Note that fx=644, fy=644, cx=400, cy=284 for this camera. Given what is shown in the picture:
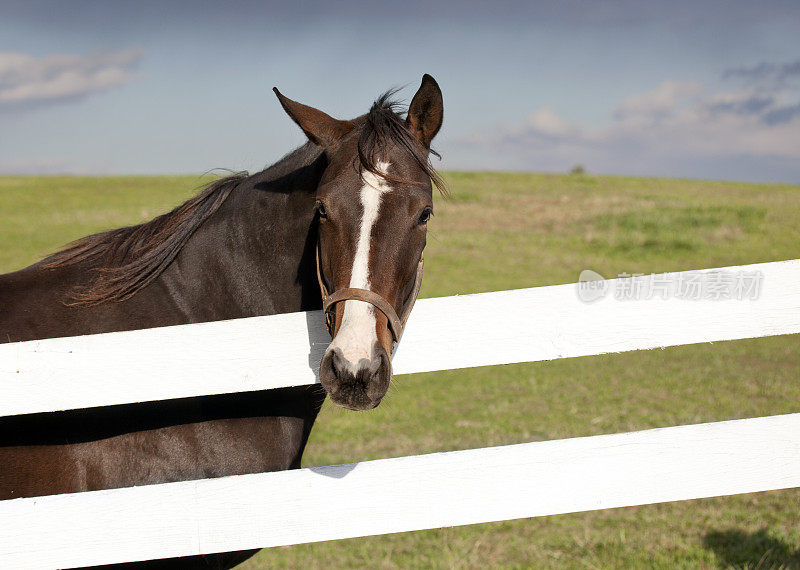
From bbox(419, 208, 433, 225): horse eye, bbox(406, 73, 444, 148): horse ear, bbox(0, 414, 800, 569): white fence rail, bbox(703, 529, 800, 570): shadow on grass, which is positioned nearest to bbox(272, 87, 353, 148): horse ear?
bbox(406, 73, 444, 148): horse ear

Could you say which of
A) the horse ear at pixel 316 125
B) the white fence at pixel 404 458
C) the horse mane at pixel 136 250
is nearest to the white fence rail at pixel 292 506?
the white fence at pixel 404 458

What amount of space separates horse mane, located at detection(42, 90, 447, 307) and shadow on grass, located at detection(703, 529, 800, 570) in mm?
3442

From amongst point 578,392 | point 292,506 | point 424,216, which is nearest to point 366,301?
point 424,216

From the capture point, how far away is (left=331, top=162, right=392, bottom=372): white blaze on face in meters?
2.09

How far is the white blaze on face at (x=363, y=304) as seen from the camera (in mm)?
2088

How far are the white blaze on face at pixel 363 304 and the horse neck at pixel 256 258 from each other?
→ 1.73 feet

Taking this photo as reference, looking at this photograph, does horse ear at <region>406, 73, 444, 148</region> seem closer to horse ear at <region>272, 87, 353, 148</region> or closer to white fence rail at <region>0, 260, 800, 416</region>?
horse ear at <region>272, 87, 353, 148</region>

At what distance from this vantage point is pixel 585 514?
561 cm

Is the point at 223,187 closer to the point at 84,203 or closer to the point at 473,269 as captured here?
the point at 473,269

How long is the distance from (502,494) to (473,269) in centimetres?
1701

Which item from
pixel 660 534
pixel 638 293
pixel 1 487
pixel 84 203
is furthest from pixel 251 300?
pixel 84 203

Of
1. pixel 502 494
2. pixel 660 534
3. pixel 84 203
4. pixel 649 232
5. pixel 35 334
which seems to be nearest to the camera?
pixel 502 494

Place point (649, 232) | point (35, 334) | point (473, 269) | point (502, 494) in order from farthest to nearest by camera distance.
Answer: point (649, 232) < point (473, 269) < point (35, 334) < point (502, 494)

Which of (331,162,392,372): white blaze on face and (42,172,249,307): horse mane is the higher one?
(42,172,249,307): horse mane
